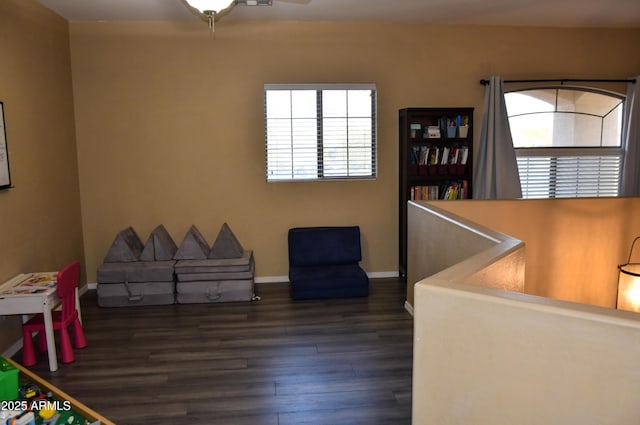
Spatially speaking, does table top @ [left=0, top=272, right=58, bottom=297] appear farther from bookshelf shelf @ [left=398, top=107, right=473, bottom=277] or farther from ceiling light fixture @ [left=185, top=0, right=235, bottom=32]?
bookshelf shelf @ [left=398, top=107, right=473, bottom=277]

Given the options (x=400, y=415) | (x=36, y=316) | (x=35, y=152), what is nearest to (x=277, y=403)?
(x=400, y=415)

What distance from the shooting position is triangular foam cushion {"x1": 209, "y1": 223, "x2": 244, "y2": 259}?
509 centimetres

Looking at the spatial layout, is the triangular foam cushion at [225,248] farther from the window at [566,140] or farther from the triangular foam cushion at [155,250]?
the window at [566,140]

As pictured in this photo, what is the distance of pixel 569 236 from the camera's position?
486 centimetres

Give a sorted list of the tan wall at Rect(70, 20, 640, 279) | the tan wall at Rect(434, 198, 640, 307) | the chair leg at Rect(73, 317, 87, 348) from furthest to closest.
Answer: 1. the tan wall at Rect(70, 20, 640, 279)
2. the tan wall at Rect(434, 198, 640, 307)
3. the chair leg at Rect(73, 317, 87, 348)

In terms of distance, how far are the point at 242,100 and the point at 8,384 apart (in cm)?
347

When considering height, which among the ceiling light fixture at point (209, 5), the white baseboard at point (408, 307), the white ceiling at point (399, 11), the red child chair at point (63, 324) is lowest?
the white baseboard at point (408, 307)

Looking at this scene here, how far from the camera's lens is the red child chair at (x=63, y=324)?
3.58 m

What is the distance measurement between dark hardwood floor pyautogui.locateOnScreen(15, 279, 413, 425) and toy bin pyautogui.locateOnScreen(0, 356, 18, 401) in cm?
48

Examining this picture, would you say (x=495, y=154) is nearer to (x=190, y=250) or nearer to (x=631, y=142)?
(x=631, y=142)

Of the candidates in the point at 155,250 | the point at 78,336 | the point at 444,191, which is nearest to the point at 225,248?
the point at 155,250

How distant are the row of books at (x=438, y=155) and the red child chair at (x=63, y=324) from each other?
337cm

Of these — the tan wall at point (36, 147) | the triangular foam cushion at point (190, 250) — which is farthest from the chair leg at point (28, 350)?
the triangular foam cushion at point (190, 250)

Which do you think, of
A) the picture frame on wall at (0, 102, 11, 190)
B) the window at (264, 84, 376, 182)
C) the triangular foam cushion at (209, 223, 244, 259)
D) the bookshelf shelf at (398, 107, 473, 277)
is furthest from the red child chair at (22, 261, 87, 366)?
the bookshelf shelf at (398, 107, 473, 277)
